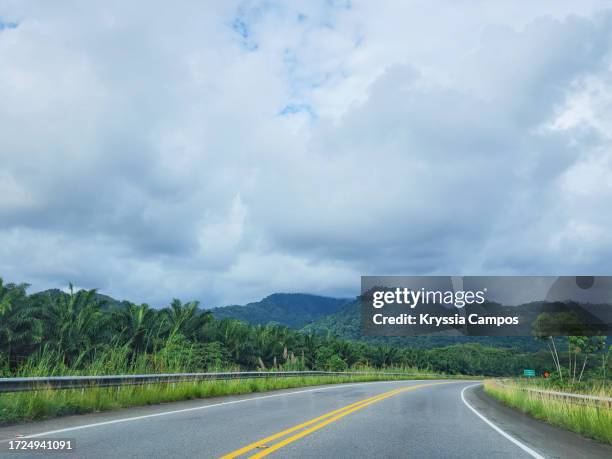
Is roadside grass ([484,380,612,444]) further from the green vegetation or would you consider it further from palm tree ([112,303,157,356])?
palm tree ([112,303,157,356])

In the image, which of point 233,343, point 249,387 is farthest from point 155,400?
point 233,343

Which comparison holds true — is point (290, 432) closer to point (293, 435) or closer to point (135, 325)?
point (293, 435)

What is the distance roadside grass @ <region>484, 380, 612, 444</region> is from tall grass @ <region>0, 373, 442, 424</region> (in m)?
10.2

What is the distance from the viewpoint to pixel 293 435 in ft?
29.7

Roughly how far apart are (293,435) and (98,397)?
5685 mm

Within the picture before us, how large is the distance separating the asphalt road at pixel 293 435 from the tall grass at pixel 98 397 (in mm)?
503

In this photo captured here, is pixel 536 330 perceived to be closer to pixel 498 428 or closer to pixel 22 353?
pixel 498 428

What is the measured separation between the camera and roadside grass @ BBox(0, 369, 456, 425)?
1023 cm

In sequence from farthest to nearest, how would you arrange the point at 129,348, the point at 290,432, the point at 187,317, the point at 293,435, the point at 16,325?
the point at 187,317, the point at 16,325, the point at 129,348, the point at 290,432, the point at 293,435

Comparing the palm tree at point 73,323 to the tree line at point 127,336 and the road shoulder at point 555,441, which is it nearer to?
the tree line at point 127,336

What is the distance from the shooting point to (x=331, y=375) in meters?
36.9

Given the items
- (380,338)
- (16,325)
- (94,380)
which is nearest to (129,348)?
(16,325)

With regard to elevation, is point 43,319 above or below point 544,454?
above

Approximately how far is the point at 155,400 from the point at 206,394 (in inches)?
129
